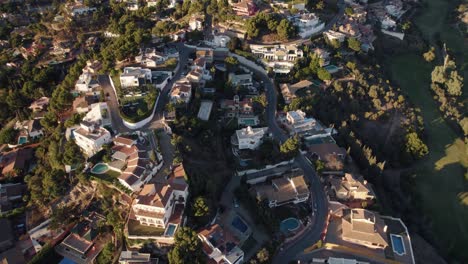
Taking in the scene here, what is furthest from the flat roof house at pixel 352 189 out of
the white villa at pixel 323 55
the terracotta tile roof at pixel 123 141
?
the white villa at pixel 323 55

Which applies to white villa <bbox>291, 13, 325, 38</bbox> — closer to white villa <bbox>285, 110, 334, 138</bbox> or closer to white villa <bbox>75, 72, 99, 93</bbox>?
white villa <bbox>285, 110, 334, 138</bbox>

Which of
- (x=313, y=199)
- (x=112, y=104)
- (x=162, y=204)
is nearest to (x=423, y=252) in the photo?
(x=313, y=199)

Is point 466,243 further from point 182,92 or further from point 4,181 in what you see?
point 4,181

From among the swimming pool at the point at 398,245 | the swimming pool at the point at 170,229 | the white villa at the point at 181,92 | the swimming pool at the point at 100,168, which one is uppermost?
the white villa at the point at 181,92

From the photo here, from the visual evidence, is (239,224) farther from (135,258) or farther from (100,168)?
(100,168)

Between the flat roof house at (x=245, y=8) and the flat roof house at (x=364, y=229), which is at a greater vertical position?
the flat roof house at (x=245, y=8)

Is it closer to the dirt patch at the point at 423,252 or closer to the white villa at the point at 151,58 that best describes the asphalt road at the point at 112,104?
the white villa at the point at 151,58
